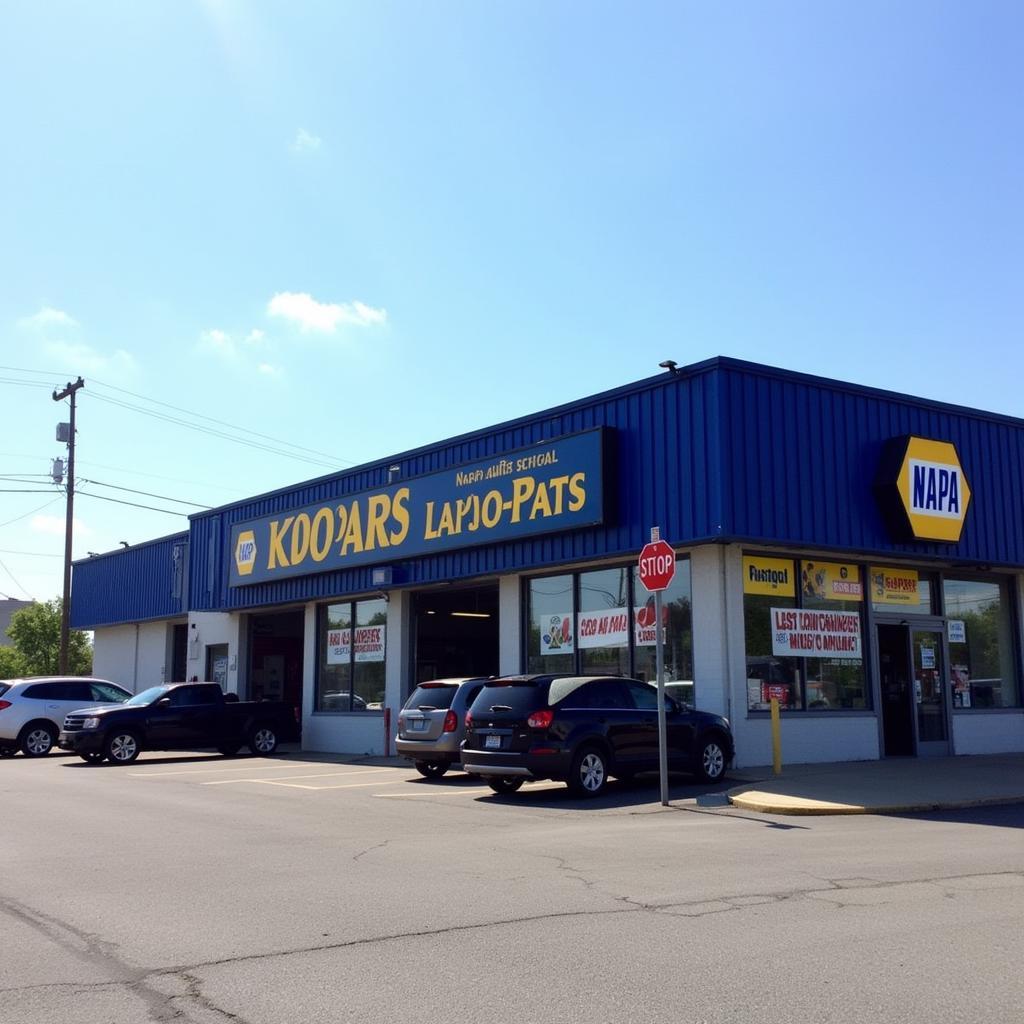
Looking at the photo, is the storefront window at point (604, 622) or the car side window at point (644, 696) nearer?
the car side window at point (644, 696)

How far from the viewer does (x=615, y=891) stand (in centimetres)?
869

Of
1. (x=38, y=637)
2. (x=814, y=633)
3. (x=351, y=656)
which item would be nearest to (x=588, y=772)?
(x=814, y=633)

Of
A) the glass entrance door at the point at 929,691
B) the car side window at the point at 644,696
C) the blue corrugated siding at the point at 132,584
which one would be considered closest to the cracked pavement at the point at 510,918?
the car side window at the point at 644,696

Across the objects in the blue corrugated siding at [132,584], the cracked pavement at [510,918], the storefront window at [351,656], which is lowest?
the cracked pavement at [510,918]

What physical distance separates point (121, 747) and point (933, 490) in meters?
16.8

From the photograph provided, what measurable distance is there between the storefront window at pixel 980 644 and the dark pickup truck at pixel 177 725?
48.4 feet

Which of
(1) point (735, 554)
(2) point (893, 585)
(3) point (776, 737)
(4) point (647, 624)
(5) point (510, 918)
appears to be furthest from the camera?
(2) point (893, 585)

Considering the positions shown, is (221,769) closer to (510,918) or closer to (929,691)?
(929,691)

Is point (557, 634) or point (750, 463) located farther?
point (557, 634)

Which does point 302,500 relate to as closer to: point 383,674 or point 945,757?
point 383,674

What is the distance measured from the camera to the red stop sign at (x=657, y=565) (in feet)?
47.3

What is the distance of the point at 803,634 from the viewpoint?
19.7 meters

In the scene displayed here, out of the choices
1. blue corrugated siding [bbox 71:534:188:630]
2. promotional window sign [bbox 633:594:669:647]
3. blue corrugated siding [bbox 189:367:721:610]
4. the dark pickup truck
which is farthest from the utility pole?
promotional window sign [bbox 633:594:669:647]

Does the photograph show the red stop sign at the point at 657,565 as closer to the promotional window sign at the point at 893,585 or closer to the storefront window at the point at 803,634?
the storefront window at the point at 803,634
